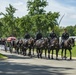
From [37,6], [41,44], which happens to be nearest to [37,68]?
[41,44]

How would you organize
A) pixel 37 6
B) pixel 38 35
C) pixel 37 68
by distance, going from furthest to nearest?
pixel 37 6 → pixel 38 35 → pixel 37 68

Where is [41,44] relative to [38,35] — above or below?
below

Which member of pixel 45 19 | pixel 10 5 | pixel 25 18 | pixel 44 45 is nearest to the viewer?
pixel 44 45

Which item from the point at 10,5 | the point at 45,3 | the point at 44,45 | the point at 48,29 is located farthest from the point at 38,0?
the point at 44,45

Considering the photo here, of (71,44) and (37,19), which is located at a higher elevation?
(37,19)

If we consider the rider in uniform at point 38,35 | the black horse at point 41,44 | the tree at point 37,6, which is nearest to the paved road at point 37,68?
the black horse at point 41,44

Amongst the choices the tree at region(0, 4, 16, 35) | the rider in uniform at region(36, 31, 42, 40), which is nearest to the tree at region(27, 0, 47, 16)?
the tree at region(0, 4, 16, 35)

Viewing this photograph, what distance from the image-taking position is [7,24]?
79.4 metres

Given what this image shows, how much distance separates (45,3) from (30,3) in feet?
10.4

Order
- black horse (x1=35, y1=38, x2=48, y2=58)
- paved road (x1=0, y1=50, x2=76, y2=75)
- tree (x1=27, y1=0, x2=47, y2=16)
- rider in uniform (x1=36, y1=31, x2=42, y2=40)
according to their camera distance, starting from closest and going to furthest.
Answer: paved road (x1=0, y1=50, x2=76, y2=75) → black horse (x1=35, y1=38, x2=48, y2=58) → rider in uniform (x1=36, y1=31, x2=42, y2=40) → tree (x1=27, y1=0, x2=47, y2=16)

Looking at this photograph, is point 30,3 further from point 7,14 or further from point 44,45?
point 44,45

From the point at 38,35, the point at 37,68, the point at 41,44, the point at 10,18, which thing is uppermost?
the point at 10,18

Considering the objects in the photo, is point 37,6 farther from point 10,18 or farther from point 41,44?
point 41,44

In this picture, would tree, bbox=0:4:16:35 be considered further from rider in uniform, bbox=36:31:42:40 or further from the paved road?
the paved road
